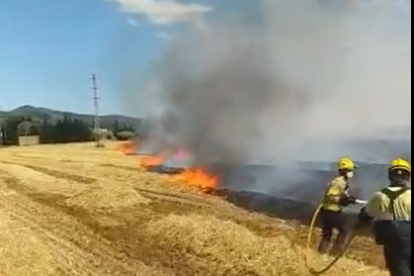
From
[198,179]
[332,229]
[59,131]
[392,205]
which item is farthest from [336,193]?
[59,131]

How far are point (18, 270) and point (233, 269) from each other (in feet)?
10.8

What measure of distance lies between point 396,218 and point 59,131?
30.0m

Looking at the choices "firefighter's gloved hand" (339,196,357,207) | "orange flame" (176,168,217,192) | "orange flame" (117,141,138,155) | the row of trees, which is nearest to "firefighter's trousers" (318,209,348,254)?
"firefighter's gloved hand" (339,196,357,207)

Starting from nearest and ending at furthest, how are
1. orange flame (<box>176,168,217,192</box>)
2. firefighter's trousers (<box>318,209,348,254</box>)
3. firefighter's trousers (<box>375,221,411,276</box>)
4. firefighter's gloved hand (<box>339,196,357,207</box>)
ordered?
firefighter's trousers (<box>375,221,411,276</box>)
firefighter's gloved hand (<box>339,196,357,207</box>)
firefighter's trousers (<box>318,209,348,254</box>)
orange flame (<box>176,168,217,192</box>)

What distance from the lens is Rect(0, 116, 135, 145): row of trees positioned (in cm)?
3086

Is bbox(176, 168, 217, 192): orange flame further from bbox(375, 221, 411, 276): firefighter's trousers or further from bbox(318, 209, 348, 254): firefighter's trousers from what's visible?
bbox(375, 221, 411, 276): firefighter's trousers

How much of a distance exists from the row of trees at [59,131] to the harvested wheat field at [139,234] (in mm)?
8777

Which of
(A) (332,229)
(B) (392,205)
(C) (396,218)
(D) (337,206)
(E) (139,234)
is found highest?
(B) (392,205)

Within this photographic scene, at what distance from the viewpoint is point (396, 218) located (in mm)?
6094

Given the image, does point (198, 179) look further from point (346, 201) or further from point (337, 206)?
point (346, 201)

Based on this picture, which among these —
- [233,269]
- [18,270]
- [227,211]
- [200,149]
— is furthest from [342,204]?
[200,149]

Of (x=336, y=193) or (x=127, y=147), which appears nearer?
(x=336, y=193)

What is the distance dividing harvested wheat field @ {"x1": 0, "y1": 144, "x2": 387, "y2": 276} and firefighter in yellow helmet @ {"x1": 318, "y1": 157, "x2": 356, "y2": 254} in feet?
1.42

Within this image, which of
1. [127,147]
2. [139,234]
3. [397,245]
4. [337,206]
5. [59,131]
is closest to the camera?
[397,245]
